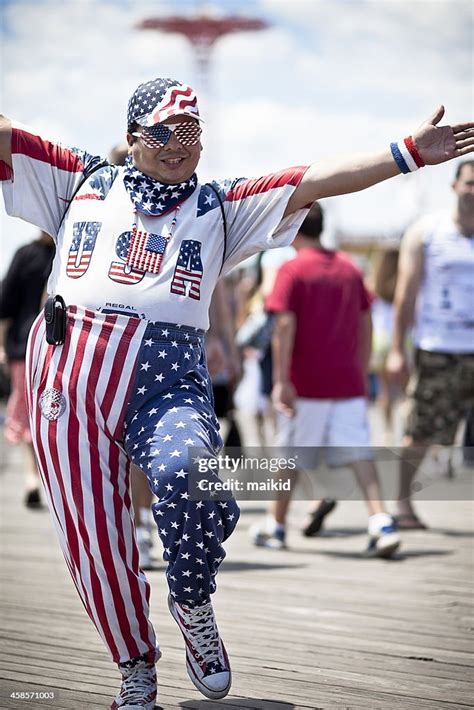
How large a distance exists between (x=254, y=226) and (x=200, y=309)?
1.07 ft

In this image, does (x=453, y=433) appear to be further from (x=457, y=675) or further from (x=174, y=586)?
(x=174, y=586)

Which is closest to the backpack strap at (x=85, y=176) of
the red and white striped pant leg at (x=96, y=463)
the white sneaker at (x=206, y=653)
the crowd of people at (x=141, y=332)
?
the crowd of people at (x=141, y=332)

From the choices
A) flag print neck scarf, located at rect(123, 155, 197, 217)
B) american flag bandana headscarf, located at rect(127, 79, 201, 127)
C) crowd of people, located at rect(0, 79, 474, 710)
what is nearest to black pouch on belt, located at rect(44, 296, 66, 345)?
crowd of people, located at rect(0, 79, 474, 710)

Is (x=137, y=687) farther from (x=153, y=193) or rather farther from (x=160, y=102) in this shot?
(x=160, y=102)

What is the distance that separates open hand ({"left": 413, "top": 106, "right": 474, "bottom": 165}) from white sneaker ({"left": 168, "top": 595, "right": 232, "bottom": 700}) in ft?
4.91

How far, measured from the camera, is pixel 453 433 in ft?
24.9

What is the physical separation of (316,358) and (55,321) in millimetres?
3608

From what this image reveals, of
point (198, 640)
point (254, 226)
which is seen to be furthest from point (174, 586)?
point (254, 226)

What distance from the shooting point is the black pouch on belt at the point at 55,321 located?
12.5 ft

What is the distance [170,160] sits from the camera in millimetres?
3900

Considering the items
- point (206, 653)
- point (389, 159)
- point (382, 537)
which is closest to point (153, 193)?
point (389, 159)

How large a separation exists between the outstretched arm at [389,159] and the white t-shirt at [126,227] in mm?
135

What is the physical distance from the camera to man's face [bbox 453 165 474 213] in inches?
286

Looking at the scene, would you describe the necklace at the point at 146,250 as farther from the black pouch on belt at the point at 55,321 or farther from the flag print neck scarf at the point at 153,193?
the black pouch on belt at the point at 55,321
